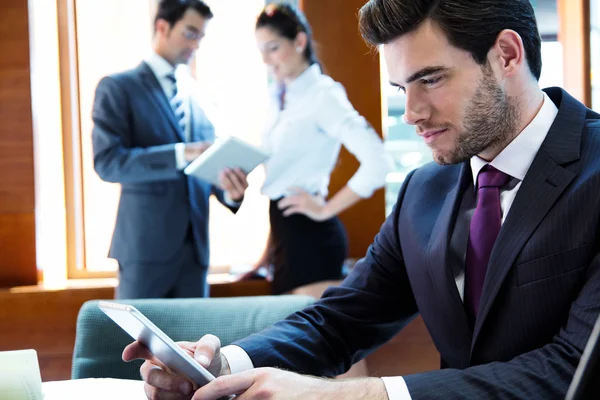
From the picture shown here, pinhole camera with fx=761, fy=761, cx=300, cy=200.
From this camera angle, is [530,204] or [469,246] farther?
[469,246]

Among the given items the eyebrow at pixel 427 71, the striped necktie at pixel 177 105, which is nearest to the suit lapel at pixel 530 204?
the eyebrow at pixel 427 71

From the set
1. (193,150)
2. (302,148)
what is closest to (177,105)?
(193,150)

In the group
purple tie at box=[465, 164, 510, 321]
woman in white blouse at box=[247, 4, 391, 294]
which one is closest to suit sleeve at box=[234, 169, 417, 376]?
purple tie at box=[465, 164, 510, 321]

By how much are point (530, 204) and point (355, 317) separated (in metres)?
0.50

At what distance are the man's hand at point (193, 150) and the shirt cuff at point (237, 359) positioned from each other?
1742 mm

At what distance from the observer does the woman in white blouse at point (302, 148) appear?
323cm

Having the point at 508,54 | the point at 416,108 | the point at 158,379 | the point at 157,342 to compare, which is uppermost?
the point at 508,54

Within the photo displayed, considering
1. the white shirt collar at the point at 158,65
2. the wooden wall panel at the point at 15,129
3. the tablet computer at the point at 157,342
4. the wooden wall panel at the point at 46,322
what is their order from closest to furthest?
the tablet computer at the point at 157,342 < the white shirt collar at the point at 158,65 < the wooden wall panel at the point at 46,322 < the wooden wall panel at the point at 15,129

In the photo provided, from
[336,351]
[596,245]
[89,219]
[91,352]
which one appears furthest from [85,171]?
[596,245]

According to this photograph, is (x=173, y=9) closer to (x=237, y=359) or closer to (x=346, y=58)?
(x=346, y=58)

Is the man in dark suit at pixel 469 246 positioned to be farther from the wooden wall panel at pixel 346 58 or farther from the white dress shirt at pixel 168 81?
the wooden wall panel at pixel 346 58

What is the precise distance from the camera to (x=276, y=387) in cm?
117

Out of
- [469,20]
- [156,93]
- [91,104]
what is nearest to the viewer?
[469,20]

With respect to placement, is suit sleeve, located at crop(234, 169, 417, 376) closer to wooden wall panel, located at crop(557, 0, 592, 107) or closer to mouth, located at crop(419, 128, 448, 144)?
mouth, located at crop(419, 128, 448, 144)
